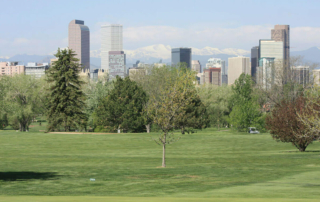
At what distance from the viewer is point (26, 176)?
21578 millimetres

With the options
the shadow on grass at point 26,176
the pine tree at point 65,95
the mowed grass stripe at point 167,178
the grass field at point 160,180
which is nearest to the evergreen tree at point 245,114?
the pine tree at point 65,95

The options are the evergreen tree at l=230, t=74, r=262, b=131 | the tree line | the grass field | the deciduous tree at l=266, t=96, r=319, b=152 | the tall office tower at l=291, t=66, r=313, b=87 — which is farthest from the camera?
the tall office tower at l=291, t=66, r=313, b=87

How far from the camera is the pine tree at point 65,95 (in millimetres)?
66812

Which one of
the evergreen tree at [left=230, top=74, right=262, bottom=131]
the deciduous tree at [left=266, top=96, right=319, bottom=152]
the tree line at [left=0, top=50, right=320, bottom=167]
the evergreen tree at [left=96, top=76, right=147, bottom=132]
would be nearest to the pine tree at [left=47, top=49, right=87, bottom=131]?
the tree line at [left=0, top=50, right=320, bottom=167]

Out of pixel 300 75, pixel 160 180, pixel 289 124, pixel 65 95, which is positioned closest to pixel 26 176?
pixel 160 180

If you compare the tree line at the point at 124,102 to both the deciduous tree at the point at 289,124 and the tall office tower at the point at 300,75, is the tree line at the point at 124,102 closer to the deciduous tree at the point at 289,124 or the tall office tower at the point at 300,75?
the deciduous tree at the point at 289,124

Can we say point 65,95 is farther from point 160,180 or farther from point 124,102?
point 160,180

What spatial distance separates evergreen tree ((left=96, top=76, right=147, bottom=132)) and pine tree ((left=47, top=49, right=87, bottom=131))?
3.45 m

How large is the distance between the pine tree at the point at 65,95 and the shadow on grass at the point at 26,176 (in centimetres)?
4426

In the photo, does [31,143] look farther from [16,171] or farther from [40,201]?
[40,201]

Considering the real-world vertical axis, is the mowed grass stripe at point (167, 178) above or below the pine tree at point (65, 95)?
below

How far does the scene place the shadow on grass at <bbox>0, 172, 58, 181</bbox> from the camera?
20.9 meters

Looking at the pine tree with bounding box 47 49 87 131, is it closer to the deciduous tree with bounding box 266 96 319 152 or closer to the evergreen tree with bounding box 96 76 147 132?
the evergreen tree with bounding box 96 76 147 132

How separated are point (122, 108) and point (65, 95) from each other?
900cm
